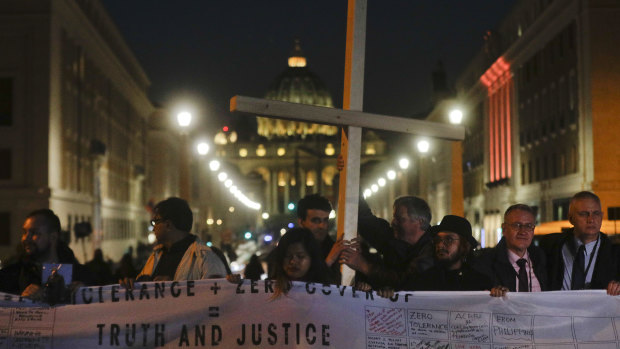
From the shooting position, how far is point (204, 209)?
145 m

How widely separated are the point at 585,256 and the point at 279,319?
226cm

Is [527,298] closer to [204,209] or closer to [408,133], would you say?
[408,133]

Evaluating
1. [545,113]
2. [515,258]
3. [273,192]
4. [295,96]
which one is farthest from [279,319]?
[295,96]

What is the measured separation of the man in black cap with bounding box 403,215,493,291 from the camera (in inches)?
256

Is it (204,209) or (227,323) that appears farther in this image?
(204,209)

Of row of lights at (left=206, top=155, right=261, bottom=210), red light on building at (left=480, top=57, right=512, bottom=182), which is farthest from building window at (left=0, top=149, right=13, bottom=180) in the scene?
red light on building at (left=480, top=57, right=512, bottom=182)

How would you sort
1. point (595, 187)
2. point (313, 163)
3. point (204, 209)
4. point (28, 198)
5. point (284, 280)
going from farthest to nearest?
point (313, 163)
point (204, 209)
point (28, 198)
point (595, 187)
point (284, 280)

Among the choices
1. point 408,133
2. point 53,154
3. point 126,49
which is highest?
point 126,49

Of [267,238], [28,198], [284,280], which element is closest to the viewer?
[284,280]

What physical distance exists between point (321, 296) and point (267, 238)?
138 feet

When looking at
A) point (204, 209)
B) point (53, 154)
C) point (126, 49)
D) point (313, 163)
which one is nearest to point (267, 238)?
point (53, 154)

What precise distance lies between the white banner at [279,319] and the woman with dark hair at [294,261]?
77mm

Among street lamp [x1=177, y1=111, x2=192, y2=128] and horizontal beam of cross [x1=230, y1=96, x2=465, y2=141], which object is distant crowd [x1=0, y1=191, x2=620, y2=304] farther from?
street lamp [x1=177, y1=111, x2=192, y2=128]

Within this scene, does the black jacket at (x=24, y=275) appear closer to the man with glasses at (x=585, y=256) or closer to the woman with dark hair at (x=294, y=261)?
the woman with dark hair at (x=294, y=261)
